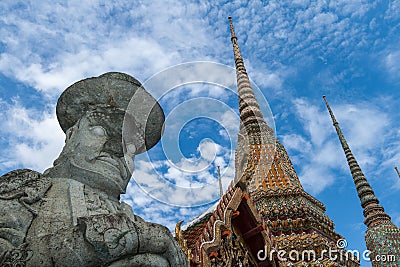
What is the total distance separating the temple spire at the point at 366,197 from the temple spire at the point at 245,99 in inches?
122

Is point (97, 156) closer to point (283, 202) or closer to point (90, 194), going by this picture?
point (90, 194)

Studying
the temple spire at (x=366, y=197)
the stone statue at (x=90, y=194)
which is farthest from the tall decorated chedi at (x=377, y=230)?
the stone statue at (x=90, y=194)

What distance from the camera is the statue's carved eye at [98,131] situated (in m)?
3.21

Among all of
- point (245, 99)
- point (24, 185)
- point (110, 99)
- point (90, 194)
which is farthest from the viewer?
point (245, 99)

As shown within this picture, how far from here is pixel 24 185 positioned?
8.40 feet

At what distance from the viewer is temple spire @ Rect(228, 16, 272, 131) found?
513 inches

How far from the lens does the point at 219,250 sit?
4.68 m

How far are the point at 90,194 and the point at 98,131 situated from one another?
0.67 meters

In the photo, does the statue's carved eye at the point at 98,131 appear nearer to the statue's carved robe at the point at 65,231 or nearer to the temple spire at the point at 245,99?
the statue's carved robe at the point at 65,231

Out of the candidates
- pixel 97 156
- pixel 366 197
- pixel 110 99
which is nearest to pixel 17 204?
pixel 97 156

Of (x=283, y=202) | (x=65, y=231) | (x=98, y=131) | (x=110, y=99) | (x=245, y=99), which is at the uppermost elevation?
(x=245, y=99)

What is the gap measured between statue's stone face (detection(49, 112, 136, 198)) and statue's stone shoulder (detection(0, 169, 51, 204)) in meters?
0.29

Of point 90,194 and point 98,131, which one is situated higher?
point 98,131

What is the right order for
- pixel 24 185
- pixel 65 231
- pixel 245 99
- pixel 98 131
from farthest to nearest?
pixel 245 99
pixel 98 131
pixel 24 185
pixel 65 231
